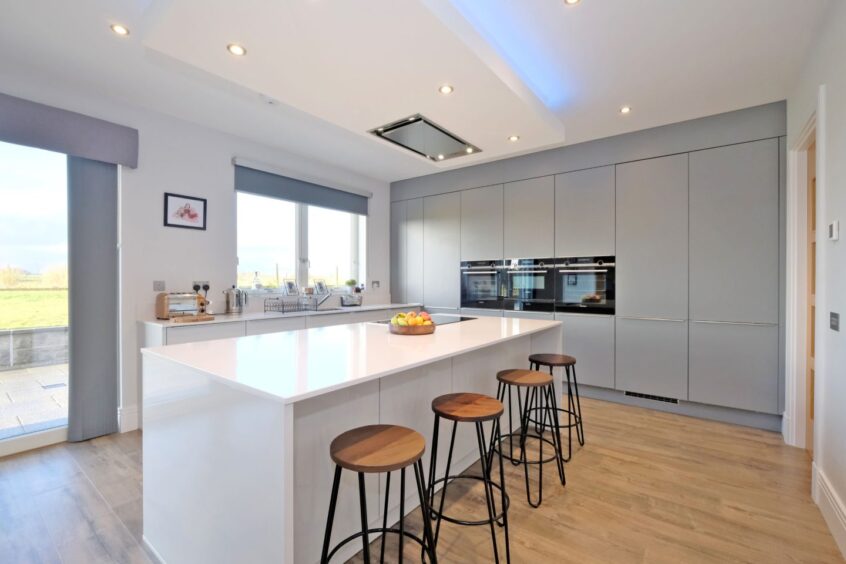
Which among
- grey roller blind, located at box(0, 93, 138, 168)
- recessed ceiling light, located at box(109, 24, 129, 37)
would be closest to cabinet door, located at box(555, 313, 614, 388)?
recessed ceiling light, located at box(109, 24, 129, 37)

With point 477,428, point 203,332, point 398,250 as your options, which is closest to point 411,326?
point 477,428

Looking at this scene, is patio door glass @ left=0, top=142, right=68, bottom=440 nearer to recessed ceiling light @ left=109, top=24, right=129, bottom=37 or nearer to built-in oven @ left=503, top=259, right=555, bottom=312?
recessed ceiling light @ left=109, top=24, right=129, bottom=37

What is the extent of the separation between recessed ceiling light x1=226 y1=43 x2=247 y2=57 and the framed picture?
2.04m

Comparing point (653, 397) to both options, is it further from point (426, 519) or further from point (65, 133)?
point (65, 133)

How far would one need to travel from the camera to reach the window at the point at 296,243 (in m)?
4.02

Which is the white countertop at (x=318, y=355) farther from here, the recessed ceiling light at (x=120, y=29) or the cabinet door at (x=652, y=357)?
the recessed ceiling light at (x=120, y=29)

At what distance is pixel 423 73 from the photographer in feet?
6.56

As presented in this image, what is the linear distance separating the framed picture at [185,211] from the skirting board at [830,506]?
15.3ft

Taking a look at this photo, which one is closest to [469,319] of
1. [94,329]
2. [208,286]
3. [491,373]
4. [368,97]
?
[491,373]

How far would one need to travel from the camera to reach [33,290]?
2.80 m

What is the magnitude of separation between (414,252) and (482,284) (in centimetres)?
115

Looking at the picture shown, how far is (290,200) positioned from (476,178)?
7.27 feet

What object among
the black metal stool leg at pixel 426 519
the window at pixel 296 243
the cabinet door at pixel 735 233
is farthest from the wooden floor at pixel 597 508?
the window at pixel 296 243

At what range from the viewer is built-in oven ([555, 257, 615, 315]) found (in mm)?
3791
